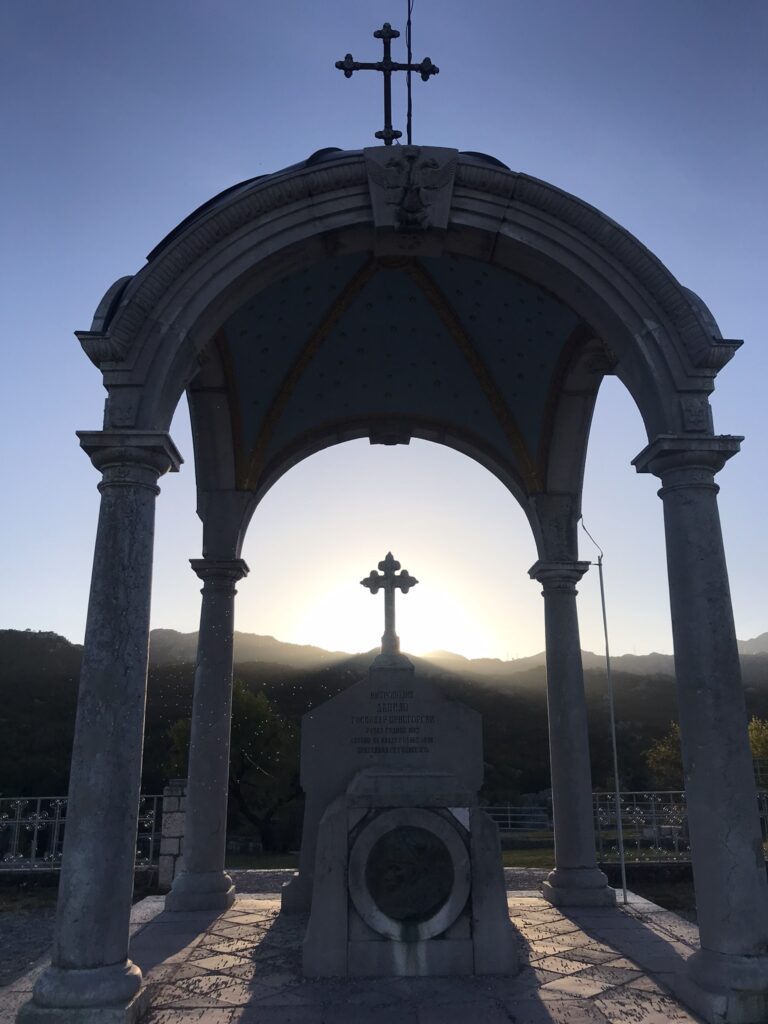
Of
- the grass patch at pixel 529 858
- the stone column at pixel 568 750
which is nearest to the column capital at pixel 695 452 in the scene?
the stone column at pixel 568 750

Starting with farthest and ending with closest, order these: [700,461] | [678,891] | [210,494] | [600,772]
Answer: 1. [600,772]
2. [678,891]
3. [210,494]
4. [700,461]

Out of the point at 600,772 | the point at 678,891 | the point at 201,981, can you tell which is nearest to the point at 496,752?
the point at 600,772

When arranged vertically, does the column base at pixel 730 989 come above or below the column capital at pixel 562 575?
below

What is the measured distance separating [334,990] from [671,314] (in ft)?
18.9

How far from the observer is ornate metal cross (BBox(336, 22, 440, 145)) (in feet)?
21.3

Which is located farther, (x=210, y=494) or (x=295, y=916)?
(x=210, y=494)

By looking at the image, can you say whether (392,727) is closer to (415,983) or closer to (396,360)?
(415,983)

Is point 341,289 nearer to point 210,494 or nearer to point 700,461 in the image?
point 210,494

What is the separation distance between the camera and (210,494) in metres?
9.36

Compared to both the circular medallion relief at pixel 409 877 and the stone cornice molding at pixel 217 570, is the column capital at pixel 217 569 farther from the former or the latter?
the circular medallion relief at pixel 409 877

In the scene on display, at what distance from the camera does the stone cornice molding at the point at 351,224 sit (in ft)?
18.3

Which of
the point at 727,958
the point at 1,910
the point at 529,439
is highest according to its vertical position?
the point at 529,439

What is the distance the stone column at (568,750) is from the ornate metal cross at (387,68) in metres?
5.26

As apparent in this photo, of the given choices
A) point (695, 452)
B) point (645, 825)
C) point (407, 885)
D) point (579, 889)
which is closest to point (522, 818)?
point (645, 825)
